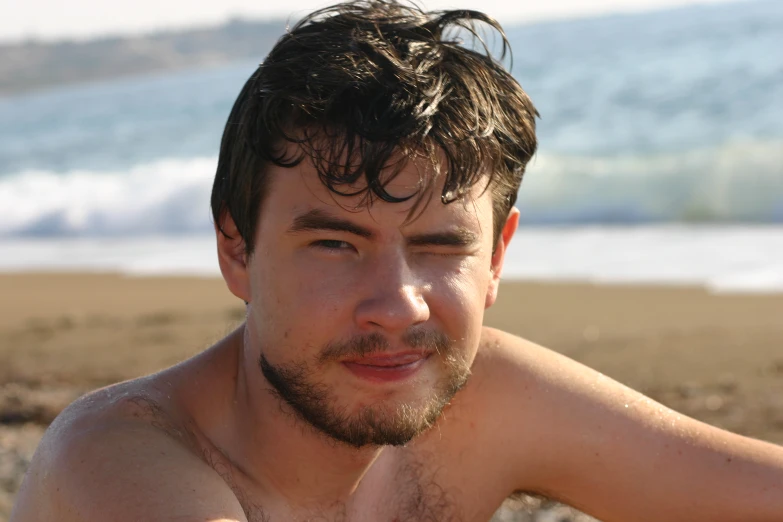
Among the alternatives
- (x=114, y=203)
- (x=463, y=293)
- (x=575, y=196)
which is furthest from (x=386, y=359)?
(x=114, y=203)

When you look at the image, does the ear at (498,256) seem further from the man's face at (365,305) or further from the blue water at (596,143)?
the blue water at (596,143)

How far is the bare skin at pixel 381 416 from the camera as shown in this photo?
2.06 metres

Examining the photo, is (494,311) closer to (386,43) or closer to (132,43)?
(386,43)

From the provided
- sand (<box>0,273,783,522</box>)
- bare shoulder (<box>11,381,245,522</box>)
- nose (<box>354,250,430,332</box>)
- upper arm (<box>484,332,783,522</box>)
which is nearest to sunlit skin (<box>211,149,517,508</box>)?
nose (<box>354,250,430,332</box>)

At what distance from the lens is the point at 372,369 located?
2117 millimetres

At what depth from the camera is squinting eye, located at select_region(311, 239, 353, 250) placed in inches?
85.0

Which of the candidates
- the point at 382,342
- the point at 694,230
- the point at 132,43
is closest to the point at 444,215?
the point at 382,342

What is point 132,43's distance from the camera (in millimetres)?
48719

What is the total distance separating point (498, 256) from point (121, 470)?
3.50 feet

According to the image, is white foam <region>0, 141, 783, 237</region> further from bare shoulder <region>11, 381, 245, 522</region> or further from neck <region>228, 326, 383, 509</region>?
bare shoulder <region>11, 381, 245, 522</region>

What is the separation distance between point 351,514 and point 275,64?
1071 mm

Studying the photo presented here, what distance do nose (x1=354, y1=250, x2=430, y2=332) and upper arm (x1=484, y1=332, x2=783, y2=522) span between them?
25.8 inches

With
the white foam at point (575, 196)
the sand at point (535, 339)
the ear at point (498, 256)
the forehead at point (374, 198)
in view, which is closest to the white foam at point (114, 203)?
the white foam at point (575, 196)

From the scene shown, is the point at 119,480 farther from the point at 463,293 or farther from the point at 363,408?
the point at 463,293
